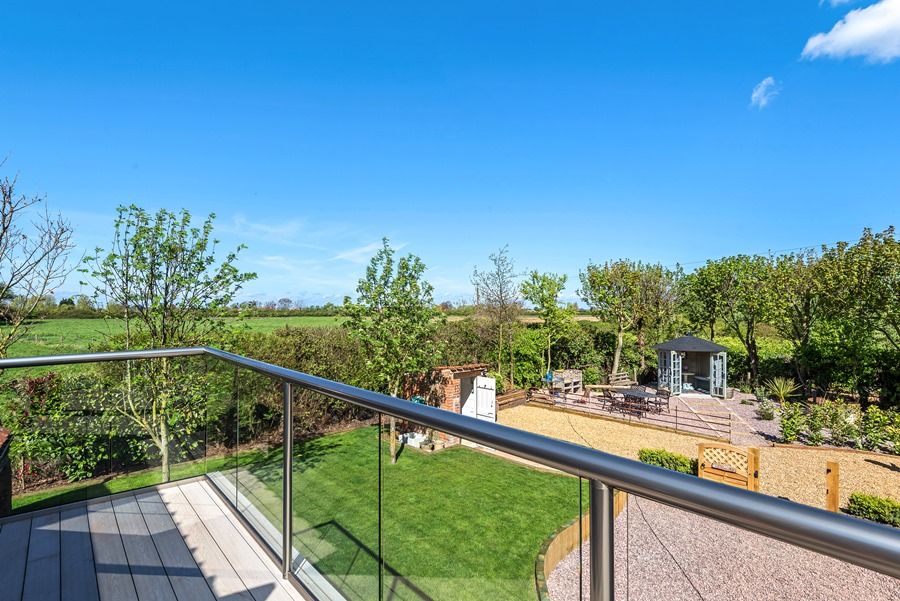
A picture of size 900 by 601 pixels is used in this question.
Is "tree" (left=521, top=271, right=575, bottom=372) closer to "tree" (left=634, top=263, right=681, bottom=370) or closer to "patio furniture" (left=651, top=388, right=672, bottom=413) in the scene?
"tree" (left=634, top=263, right=681, bottom=370)

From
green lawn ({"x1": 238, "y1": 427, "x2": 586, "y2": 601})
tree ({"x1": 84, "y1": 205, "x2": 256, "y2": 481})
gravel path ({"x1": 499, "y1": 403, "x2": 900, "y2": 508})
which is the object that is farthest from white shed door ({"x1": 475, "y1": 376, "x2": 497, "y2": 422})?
green lawn ({"x1": 238, "y1": 427, "x2": 586, "y2": 601})

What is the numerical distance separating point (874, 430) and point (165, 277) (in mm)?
13793

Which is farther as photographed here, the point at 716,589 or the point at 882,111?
the point at 882,111

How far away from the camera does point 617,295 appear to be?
59.7 feet

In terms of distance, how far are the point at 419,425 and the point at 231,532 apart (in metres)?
1.77

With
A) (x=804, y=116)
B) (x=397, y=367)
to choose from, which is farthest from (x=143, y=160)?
(x=804, y=116)

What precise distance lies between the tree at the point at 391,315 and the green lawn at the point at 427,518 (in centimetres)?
688

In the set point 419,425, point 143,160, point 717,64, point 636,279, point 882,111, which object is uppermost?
point 717,64

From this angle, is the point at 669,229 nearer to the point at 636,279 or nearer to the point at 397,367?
the point at 636,279

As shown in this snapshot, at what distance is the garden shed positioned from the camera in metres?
15.3

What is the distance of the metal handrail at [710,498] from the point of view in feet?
1.65

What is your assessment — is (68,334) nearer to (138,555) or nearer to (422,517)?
(138,555)

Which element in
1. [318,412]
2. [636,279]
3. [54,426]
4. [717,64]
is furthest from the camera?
[636,279]

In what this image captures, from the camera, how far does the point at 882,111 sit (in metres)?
15.0
